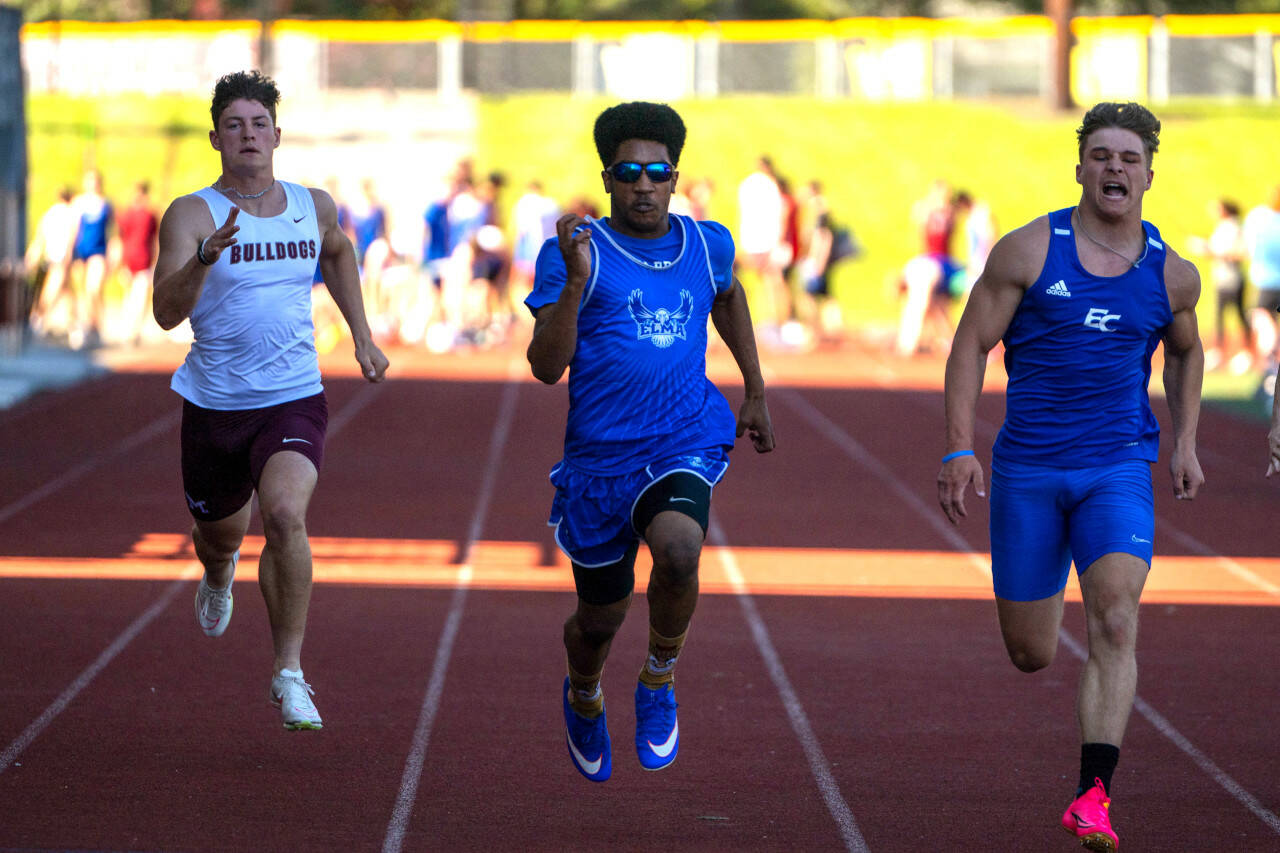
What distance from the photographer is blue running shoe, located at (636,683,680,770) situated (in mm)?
5496

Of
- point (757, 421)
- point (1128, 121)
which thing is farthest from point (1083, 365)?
point (757, 421)

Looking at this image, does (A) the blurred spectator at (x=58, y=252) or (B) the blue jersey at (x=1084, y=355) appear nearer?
(B) the blue jersey at (x=1084, y=355)

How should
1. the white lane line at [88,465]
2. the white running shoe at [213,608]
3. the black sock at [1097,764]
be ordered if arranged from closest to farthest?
1. the black sock at [1097,764]
2. the white running shoe at [213,608]
3. the white lane line at [88,465]

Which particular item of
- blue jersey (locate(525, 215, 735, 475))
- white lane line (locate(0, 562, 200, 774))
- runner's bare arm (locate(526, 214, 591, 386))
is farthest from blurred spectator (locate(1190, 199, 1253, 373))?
runner's bare arm (locate(526, 214, 591, 386))

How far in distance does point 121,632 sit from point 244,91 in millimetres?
2777

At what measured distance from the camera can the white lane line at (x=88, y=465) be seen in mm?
11270

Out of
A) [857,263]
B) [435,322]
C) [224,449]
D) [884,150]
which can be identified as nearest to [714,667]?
[224,449]

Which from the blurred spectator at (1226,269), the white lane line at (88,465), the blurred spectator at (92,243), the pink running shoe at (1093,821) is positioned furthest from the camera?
the blurred spectator at (92,243)

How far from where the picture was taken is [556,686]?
7.12m

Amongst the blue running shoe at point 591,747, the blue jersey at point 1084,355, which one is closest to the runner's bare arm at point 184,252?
the blue running shoe at point 591,747

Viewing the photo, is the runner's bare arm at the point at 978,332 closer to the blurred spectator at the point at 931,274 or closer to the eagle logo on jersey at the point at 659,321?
the eagle logo on jersey at the point at 659,321

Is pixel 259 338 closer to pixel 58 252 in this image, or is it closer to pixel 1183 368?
pixel 1183 368

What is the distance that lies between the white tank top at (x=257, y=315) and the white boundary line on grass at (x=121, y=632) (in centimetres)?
120

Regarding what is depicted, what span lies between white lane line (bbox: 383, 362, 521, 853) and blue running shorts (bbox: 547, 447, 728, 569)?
872 millimetres
